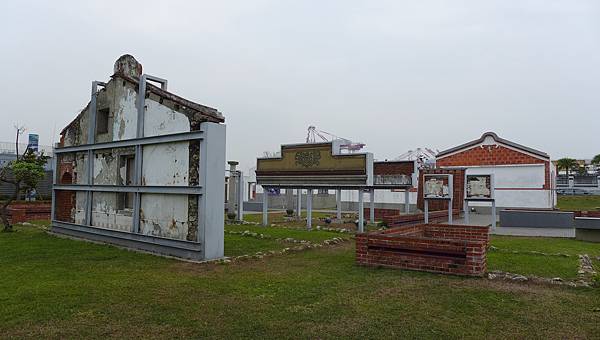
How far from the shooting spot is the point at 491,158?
1235 inches

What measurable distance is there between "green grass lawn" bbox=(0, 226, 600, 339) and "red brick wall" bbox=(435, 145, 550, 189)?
23.1 m

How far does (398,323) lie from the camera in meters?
5.22

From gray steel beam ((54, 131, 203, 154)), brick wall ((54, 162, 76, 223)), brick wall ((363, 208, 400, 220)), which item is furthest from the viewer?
brick wall ((363, 208, 400, 220))

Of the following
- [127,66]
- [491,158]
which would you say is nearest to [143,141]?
[127,66]

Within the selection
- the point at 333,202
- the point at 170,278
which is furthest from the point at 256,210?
the point at 170,278

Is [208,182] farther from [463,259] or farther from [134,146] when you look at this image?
[463,259]

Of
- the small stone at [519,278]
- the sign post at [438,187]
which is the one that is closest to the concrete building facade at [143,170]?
the small stone at [519,278]

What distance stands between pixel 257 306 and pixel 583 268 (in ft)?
24.1

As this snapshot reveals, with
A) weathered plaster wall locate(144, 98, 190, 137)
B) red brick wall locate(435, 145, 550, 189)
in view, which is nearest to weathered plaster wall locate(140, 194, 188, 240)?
weathered plaster wall locate(144, 98, 190, 137)

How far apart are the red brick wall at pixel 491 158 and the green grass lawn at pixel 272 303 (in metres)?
23.1

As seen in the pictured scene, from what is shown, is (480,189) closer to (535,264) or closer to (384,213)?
(384,213)

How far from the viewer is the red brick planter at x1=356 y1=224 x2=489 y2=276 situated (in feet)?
25.8

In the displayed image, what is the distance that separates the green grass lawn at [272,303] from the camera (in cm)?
498

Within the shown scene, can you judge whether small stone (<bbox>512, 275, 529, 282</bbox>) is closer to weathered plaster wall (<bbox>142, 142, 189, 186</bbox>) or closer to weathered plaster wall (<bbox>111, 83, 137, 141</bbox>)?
weathered plaster wall (<bbox>142, 142, 189, 186</bbox>)
